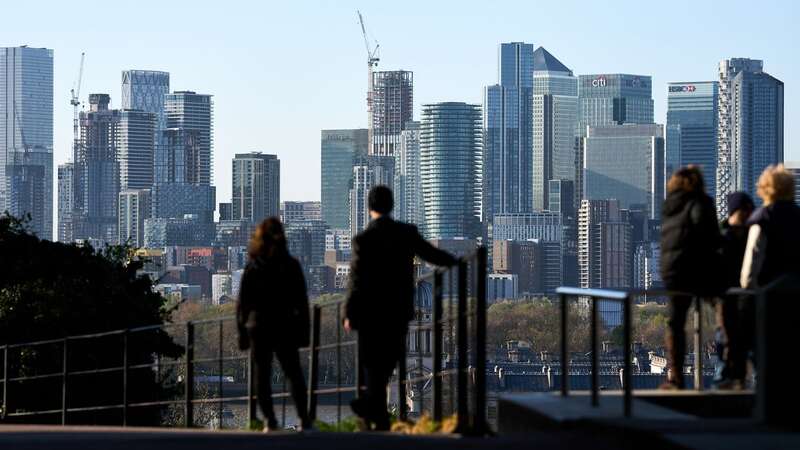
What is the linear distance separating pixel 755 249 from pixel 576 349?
16838cm

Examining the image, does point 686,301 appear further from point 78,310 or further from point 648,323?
point 648,323

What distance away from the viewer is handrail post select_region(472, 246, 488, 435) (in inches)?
515

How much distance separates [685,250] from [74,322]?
26769 mm

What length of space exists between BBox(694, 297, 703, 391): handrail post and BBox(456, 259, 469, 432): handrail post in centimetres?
152

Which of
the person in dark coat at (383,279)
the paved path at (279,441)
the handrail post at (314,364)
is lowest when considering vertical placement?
the paved path at (279,441)

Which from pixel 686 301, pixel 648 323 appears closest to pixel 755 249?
pixel 686 301

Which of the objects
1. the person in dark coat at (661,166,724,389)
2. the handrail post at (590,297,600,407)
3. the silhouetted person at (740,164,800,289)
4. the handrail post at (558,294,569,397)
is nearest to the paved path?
the handrail post at (590,297,600,407)

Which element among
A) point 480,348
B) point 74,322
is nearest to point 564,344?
point 480,348

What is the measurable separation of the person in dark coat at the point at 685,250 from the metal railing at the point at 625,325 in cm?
11

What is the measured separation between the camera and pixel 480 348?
43.3 feet

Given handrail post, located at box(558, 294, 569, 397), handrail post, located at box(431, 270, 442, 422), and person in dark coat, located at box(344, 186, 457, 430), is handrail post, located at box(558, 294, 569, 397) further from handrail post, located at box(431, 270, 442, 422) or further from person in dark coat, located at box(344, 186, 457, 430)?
handrail post, located at box(431, 270, 442, 422)

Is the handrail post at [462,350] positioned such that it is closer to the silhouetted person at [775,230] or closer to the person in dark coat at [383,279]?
the person in dark coat at [383,279]

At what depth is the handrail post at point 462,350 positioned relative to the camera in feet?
44.2

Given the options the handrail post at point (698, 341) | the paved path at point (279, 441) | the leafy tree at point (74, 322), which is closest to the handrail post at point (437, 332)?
the paved path at point (279, 441)
